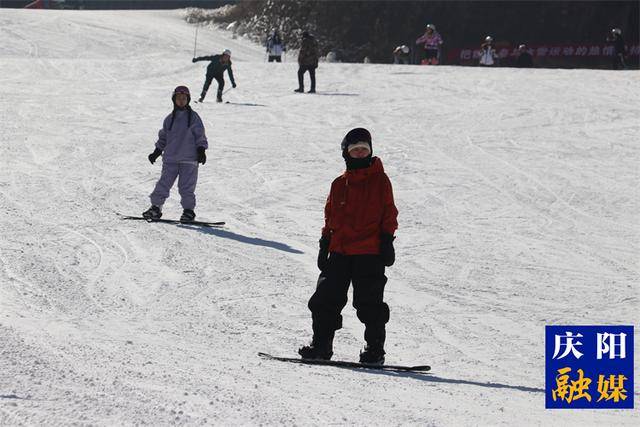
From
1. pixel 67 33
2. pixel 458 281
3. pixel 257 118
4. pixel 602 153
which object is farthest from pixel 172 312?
pixel 67 33

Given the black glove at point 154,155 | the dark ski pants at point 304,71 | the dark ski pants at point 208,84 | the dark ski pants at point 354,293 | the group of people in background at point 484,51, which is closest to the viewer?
the dark ski pants at point 354,293

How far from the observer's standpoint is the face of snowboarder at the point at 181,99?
12.1m

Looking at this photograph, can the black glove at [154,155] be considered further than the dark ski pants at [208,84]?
No

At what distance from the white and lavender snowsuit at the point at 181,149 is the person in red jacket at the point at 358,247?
5.20 m

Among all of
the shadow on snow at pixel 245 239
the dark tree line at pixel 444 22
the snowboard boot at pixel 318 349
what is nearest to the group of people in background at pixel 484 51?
the dark tree line at pixel 444 22

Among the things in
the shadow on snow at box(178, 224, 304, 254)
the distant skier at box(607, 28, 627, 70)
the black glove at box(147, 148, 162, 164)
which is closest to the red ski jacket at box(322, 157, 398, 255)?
the shadow on snow at box(178, 224, 304, 254)

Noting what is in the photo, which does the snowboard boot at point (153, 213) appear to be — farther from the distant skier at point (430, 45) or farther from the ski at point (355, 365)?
the distant skier at point (430, 45)

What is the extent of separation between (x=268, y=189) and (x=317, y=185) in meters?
0.81

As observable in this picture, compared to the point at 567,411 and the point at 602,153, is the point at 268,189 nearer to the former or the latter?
the point at 602,153

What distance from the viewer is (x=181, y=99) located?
12156 mm

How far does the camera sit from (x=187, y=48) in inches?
1630

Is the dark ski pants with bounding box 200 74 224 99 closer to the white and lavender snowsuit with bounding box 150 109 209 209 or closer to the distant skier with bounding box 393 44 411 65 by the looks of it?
the distant skier with bounding box 393 44 411 65

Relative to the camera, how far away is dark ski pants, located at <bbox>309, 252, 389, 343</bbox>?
7176mm

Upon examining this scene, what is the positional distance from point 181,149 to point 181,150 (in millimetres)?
13
